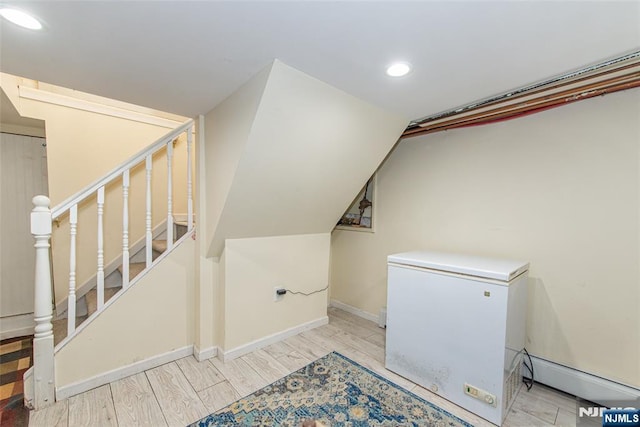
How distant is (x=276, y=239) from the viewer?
2541 mm

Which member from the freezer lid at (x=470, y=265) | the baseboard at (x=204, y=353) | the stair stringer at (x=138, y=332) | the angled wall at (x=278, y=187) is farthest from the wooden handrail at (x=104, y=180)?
the freezer lid at (x=470, y=265)

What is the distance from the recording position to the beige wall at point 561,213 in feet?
5.41

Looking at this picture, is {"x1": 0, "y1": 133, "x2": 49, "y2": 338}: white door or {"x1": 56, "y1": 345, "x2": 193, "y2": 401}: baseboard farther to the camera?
{"x1": 0, "y1": 133, "x2": 49, "y2": 338}: white door

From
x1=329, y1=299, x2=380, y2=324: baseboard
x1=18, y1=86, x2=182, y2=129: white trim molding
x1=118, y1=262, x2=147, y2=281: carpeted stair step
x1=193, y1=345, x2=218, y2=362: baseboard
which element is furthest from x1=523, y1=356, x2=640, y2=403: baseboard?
x1=18, y1=86, x2=182, y2=129: white trim molding

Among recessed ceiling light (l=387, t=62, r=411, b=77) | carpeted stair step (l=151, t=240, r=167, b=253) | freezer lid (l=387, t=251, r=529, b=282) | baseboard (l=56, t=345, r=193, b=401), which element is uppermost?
recessed ceiling light (l=387, t=62, r=411, b=77)

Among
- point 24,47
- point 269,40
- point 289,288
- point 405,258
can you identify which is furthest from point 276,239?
point 24,47

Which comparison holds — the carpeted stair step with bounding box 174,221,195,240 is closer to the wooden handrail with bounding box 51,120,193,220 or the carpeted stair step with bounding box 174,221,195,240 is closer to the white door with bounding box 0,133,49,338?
the wooden handrail with bounding box 51,120,193,220

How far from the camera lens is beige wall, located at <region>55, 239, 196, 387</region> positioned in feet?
5.84

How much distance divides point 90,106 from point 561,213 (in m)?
4.14

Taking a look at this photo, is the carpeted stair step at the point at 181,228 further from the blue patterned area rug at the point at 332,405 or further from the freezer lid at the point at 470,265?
the freezer lid at the point at 470,265

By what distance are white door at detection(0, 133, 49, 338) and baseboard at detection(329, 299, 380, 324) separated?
10.5 feet

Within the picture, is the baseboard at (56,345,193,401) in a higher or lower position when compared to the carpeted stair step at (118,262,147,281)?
lower

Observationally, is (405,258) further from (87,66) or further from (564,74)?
(87,66)

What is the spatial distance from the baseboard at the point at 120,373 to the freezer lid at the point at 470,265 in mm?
1903
